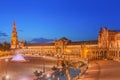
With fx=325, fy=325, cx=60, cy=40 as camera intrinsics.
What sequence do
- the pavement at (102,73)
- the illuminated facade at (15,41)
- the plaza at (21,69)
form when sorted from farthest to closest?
the illuminated facade at (15,41) → the plaza at (21,69) → the pavement at (102,73)

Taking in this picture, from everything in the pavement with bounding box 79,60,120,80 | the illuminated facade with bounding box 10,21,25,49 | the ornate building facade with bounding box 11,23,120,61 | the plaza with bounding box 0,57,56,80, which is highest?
the illuminated facade with bounding box 10,21,25,49

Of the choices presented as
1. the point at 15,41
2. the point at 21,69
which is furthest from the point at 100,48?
the point at 15,41

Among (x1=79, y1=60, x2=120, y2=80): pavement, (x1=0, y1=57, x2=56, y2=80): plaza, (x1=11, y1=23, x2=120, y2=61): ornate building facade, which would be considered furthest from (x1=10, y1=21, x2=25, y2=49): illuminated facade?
(x1=79, y1=60, x2=120, y2=80): pavement

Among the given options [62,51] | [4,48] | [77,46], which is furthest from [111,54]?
[4,48]

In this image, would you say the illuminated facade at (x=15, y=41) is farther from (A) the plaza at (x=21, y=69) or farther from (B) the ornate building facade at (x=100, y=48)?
(A) the plaza at (x=21, y=69)

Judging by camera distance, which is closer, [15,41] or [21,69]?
[21,69]

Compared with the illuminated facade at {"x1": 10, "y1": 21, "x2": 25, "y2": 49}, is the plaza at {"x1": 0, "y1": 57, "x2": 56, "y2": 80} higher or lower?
lower

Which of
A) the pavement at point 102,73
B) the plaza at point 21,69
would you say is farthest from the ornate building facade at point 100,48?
the pavement at point 102,73

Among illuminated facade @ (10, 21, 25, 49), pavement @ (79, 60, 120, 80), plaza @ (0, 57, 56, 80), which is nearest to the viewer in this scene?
pavement @ (79, 60, 120, 80)

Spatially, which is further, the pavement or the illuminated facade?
the illuminated facade

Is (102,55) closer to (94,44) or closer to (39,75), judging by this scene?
(94,44)

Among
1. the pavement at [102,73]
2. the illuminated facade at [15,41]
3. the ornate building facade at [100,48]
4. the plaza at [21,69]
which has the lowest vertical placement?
the plaza at [21,69]

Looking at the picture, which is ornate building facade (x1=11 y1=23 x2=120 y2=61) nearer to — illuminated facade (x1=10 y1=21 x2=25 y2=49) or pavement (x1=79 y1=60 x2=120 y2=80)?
pavement (x1=79 y1=60 x2=120 y2=80)

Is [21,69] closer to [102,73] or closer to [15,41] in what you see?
[102,73]
